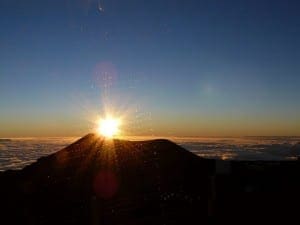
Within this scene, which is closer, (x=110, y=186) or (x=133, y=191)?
(x=110, y=186)

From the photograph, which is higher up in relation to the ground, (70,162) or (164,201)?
(70,162)

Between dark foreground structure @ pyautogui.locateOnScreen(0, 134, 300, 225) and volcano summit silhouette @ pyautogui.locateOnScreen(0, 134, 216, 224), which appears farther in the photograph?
dark foreground structure @ pyautogui.locateOnScreen(0, 134, 300, 225)

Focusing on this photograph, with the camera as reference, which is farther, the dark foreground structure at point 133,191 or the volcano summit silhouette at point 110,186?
the dark foreground structure at point 133,191

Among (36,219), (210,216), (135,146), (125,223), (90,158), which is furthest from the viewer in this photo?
(135,146)

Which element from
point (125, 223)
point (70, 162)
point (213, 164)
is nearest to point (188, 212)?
point (125, 223)

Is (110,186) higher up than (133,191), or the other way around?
(110,186)

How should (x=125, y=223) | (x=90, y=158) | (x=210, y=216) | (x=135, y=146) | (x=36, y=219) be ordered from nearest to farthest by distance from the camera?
(x=36, y=219), (x=125, y=223), (x=210, y=216), (x=90, y=158), (x=135, y=146)

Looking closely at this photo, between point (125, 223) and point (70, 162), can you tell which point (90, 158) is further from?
point (125, 223)

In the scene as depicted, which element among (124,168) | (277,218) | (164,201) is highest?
(124,168)
